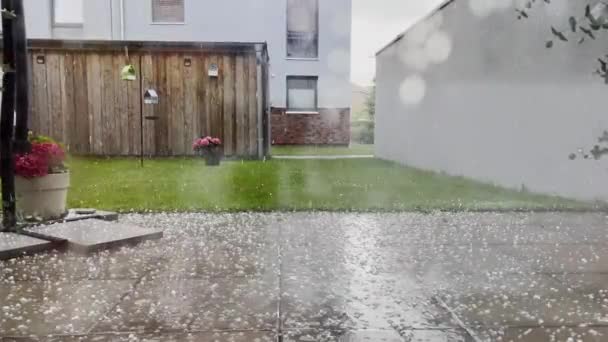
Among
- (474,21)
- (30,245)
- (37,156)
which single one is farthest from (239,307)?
(474,21)

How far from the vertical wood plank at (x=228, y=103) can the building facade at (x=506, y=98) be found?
8.96ft

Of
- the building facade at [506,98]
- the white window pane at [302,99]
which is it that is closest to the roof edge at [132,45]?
the building facade at [506,98]

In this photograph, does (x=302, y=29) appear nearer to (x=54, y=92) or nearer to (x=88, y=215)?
(x=54, y=92)

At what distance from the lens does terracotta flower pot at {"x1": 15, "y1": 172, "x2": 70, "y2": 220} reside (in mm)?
2740

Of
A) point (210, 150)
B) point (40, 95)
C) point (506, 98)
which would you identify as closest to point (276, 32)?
point (40, 95)

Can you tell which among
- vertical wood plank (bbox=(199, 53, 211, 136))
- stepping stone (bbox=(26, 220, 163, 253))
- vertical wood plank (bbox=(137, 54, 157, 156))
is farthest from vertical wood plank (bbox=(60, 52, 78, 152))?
stepping stone (bbox=(26, 220, 163, 253))

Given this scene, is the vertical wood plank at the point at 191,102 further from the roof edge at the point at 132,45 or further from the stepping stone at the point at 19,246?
the stepping stone at the point at 19,246

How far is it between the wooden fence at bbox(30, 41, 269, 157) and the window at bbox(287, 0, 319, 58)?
5.71 metres

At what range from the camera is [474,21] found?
16.9ft

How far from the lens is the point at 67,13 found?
13375 mm

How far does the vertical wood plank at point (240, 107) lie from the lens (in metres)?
7.92

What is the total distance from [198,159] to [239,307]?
21.0 feet

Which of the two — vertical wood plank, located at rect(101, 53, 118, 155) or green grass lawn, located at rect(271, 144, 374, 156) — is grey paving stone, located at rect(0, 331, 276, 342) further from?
green grass lawn, located at rect(271, 144, 374, 156)

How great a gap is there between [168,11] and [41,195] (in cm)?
1102
